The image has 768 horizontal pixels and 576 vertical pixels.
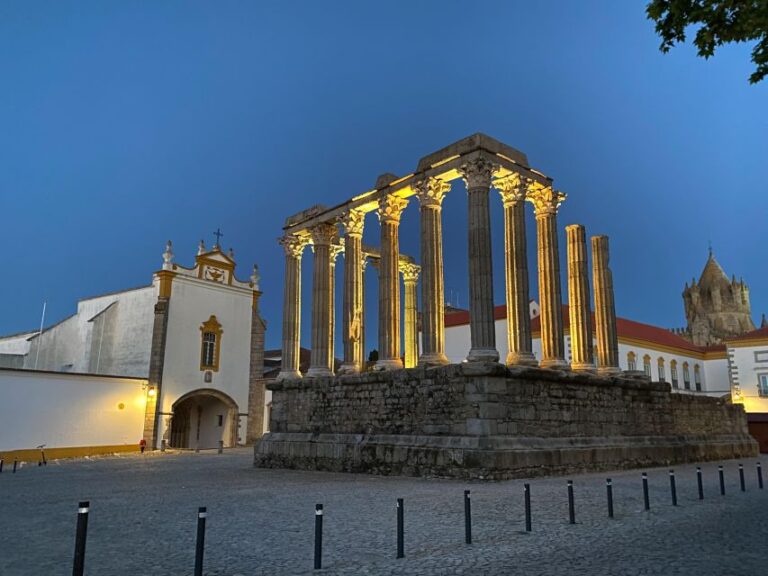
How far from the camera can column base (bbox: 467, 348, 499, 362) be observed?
1580cm

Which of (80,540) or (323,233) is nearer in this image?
(80,540)

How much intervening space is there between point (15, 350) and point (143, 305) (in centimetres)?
1632

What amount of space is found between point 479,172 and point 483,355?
16.6 ft

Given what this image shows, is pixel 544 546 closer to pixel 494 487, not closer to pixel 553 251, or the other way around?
pixel 494 487

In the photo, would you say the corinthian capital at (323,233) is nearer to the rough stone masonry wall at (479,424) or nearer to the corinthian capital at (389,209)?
the corinthian capital at (389,209)

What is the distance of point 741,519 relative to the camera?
905 centimetres

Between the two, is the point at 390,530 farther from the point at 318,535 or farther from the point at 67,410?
the point at 67,410

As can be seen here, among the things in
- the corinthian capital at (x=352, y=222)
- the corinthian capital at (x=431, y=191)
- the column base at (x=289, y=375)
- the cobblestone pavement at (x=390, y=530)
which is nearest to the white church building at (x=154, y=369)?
the column base at (x=289, y=375)

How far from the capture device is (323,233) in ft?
75.1

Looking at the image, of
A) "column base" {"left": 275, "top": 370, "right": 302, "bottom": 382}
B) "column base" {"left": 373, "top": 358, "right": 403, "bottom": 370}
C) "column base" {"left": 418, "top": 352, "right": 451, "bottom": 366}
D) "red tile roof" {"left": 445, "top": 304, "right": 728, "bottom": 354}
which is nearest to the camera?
"column base" {"left": 418, "top": 352, "right": 451, "bottom": 366}

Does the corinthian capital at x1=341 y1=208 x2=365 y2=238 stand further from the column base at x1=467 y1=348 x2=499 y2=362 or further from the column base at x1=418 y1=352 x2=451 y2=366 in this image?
the column base at x1=467 y1=348 x2=499 y2=362

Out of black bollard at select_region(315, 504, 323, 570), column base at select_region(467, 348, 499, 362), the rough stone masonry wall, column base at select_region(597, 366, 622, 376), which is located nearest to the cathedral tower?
the rough stone masonry wall

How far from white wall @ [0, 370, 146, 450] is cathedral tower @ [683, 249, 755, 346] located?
63.3 m

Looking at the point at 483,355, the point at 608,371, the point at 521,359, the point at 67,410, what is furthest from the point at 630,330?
the point at 67,410
